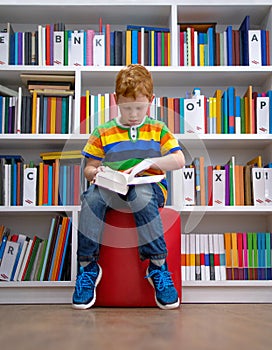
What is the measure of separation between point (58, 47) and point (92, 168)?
3.28ft

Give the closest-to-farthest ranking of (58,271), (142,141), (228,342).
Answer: (228,342), (142,141), (58,271)

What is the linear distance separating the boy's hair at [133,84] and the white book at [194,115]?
2.43ft

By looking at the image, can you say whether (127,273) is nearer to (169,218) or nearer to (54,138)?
(169,218)

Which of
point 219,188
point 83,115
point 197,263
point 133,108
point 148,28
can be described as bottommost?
point 197,263

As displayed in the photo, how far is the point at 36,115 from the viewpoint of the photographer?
2.77 metres

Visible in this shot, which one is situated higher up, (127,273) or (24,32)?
(24,32)

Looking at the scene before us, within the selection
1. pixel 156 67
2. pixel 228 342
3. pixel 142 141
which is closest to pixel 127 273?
pixel 142 141

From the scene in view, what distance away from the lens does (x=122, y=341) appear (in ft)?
3.37

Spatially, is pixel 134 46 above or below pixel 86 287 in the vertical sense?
above

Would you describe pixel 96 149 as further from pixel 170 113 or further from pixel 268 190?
pixel 268 190

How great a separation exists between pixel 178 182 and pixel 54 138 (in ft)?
2.15

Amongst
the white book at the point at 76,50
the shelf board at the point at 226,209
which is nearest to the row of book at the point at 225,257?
the shelf board at the point at 226,209

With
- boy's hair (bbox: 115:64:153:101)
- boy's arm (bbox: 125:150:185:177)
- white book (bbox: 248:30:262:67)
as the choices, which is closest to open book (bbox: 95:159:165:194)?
boy's arm (bbox: 125:150:185:177)

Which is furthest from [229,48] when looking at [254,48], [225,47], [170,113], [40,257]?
[40,257]
